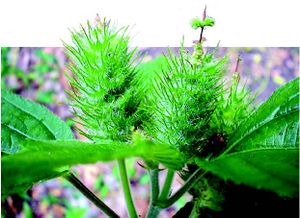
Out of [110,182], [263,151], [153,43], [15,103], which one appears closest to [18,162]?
[263,151]

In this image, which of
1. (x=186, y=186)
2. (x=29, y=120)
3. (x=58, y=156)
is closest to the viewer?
(x=58, y=156)

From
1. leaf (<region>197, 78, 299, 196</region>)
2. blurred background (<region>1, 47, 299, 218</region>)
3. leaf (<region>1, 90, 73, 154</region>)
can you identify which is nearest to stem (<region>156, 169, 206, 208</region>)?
leaf (<region>197, 78, 299, 196</region>)

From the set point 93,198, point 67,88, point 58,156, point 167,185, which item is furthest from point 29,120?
point 67,88

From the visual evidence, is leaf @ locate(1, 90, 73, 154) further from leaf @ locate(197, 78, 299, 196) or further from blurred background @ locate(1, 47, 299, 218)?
blurred background @ locate(1, 47, 299, 218)

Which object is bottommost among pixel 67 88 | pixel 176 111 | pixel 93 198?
pixel 67 88

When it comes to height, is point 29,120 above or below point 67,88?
above

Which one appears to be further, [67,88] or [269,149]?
[67,88]

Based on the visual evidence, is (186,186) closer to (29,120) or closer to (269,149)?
(269,149)
